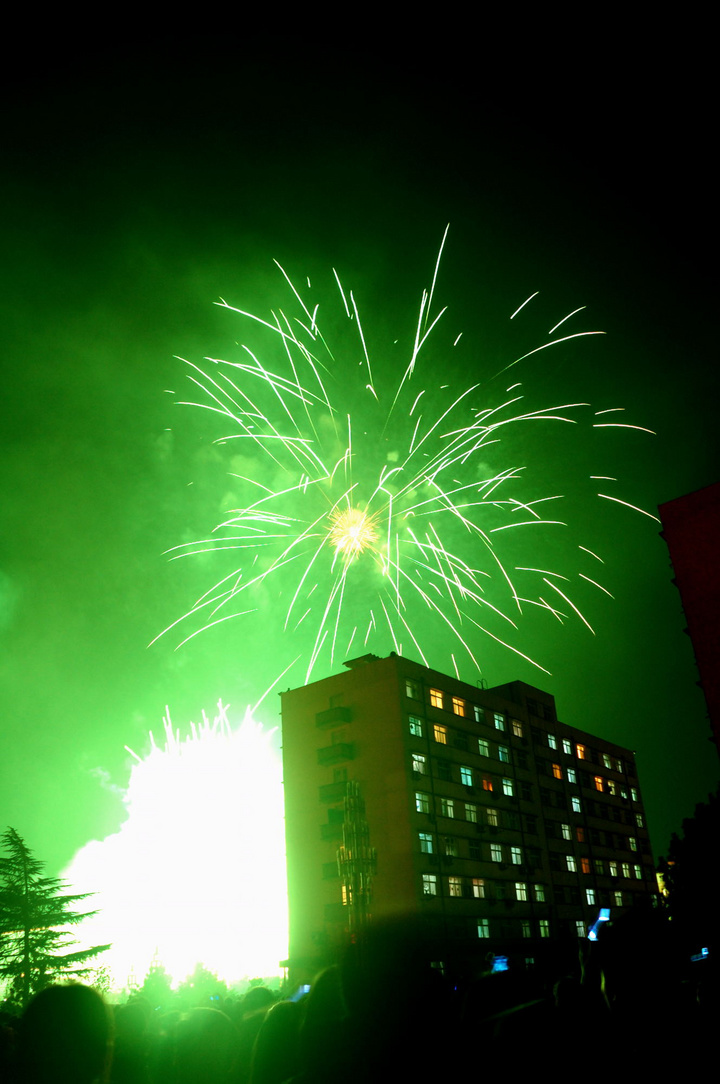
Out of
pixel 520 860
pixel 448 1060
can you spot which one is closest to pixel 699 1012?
pixel 448 1060

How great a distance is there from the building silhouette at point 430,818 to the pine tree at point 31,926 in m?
13.1

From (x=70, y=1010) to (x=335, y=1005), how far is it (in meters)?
1.60

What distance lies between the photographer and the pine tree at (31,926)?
33.0 metres

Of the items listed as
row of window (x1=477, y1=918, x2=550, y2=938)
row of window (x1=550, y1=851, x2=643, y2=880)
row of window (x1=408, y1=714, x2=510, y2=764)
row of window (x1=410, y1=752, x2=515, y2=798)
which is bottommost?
row of window (x1=477, y1=918, x2=550, y2=938)

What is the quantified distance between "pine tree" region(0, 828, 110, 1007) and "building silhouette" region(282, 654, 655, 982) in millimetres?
A: 13149

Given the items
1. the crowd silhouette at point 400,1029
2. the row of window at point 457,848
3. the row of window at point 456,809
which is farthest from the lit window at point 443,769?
the crowd silhouette at point 400,1029

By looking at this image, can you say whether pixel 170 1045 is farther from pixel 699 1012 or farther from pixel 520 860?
pixel 520 860

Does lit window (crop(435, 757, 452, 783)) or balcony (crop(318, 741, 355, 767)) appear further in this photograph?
lit window (crop(435, 757, 452, 783))

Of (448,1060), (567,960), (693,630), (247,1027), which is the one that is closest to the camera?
(448,1060)

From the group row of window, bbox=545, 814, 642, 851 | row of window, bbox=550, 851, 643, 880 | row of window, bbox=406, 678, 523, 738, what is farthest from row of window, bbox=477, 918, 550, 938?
row of window, bbox=406, 678, 523, 738

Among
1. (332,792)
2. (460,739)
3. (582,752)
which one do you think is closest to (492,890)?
(460,739)

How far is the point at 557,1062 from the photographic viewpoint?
4496 millimetres

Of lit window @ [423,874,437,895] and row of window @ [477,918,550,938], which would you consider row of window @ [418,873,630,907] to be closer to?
lit window @ [423,874,437,895]

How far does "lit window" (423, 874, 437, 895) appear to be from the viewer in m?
41.3
